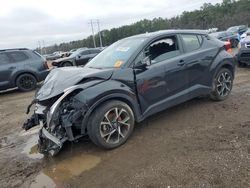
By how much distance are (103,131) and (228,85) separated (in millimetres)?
3403

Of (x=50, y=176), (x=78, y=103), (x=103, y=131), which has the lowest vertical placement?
(x=50, y=176)

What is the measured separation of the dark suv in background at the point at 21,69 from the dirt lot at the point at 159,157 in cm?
572

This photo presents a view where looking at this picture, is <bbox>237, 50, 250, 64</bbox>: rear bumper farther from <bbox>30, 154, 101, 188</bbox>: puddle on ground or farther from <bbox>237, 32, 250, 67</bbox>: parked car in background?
<bbox>30, 154, 101, 188</bbox>: puddle on ground

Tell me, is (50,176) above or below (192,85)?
below

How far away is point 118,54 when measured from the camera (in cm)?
554

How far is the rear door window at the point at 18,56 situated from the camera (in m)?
11.7

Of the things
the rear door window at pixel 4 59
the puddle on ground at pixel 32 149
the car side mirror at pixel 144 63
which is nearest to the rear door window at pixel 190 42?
the car side mirror at pixel 144 63

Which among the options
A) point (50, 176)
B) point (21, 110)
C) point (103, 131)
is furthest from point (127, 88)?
point (21, 110)

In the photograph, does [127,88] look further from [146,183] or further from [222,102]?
[222,102]

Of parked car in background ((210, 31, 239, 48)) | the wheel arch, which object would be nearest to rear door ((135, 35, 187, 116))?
the wheel arch

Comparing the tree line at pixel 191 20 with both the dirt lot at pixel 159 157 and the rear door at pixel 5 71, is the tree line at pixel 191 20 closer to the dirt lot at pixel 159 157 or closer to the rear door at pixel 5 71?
the rear door at pixel 5 71

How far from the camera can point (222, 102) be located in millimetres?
6500

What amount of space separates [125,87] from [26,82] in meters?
7.83

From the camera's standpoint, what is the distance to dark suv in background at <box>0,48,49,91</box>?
37.4 feet
